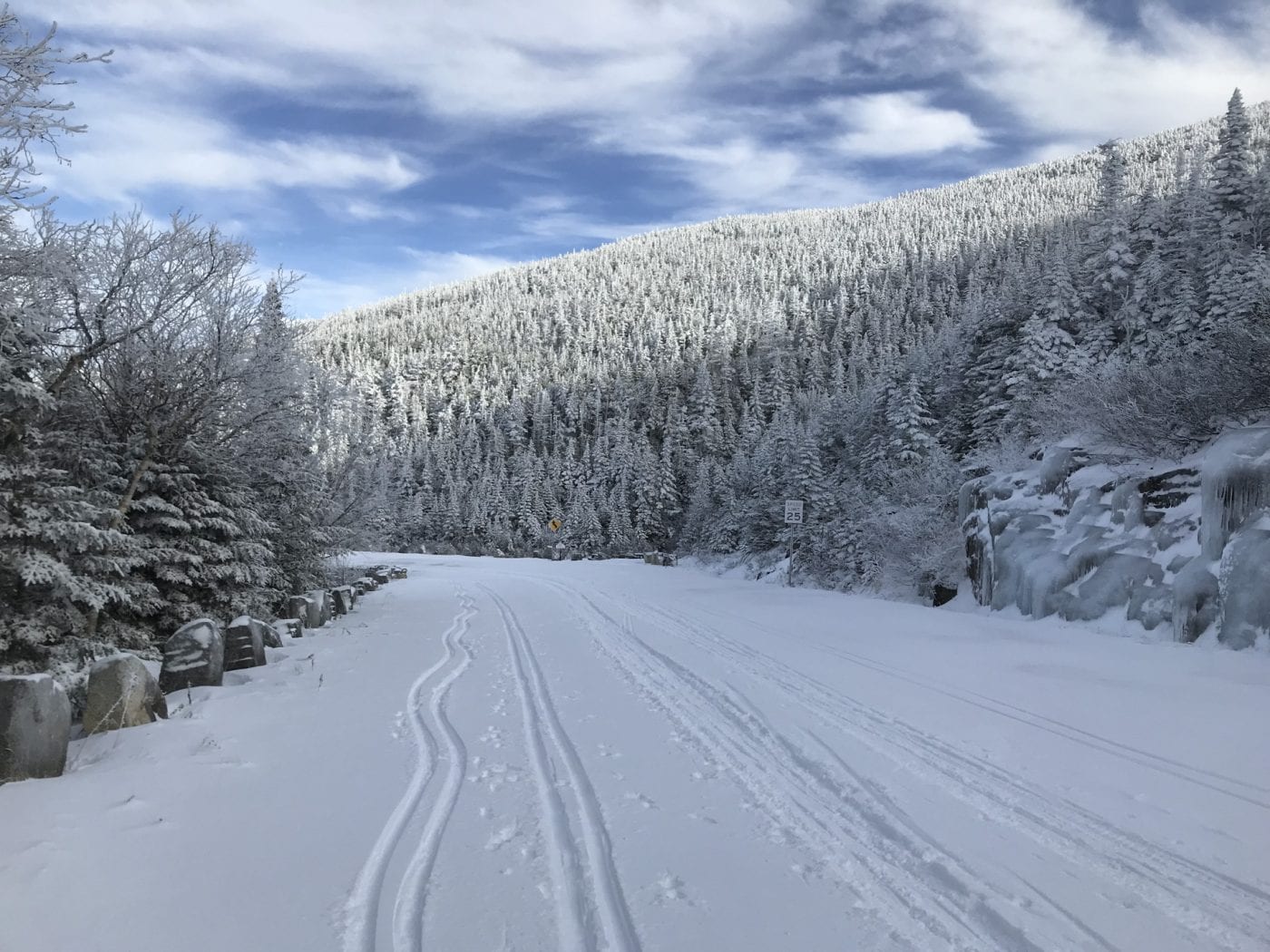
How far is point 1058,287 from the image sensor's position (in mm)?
32812

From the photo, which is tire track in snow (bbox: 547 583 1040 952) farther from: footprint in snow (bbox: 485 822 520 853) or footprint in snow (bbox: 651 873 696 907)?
footprint in snow (bbox: 485 822 520 853)

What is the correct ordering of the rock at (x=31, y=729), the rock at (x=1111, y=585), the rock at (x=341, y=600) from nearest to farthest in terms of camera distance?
the rock at (x=31, y=729) < the rock at (x=1111, y=585) < the rock at (x=341, y=600)

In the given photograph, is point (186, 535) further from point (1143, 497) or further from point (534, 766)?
point (1143, 497)

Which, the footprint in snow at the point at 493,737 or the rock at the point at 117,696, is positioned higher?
the rock at the point at 117,696

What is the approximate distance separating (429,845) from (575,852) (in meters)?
0.81

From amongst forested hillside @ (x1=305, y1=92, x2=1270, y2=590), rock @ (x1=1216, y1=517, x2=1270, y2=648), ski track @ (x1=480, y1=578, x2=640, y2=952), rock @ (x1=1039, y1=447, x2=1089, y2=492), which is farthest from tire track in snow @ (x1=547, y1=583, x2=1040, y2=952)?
forested hillside @ (x1=305, y1=92, x2=1270, y2=590)

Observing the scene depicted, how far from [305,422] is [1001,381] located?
92.8 feet

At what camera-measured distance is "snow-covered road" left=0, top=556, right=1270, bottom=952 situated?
312 cm

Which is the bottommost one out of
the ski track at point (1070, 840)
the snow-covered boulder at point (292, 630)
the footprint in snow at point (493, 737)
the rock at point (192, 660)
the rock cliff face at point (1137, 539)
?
the snow-covered boulder at point (292, 630)

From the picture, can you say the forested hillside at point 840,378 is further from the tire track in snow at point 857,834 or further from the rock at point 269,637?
A: the tire track in snow at point 857,834

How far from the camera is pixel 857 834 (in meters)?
4.01

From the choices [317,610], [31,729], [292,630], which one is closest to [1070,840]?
[31,729]

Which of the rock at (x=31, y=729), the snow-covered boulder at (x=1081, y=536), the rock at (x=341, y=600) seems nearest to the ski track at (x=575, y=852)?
the rock at (x=31, y=729)

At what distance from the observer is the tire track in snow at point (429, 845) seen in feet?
10.0
